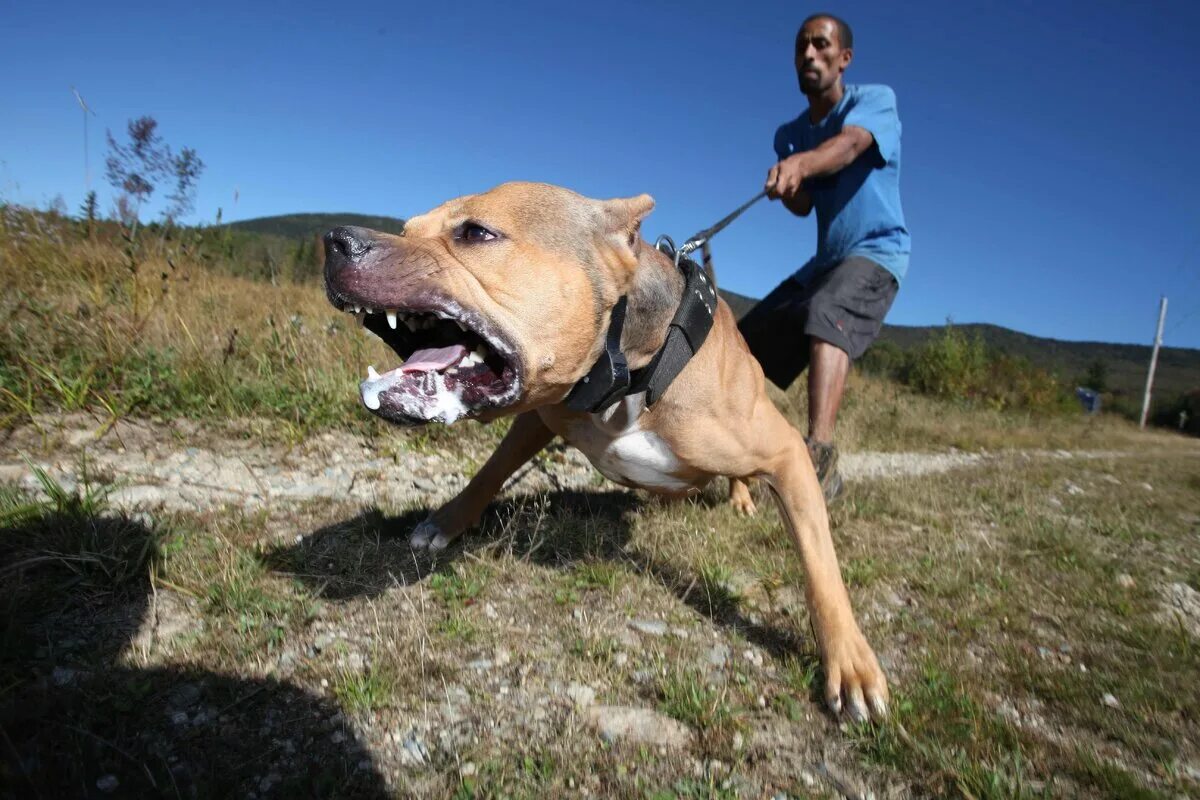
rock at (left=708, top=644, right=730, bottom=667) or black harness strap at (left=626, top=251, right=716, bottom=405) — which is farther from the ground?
black harness strap at (left=626, top=251, right=716, bottom=405)

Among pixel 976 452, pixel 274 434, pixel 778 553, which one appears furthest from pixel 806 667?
pixel 976 452

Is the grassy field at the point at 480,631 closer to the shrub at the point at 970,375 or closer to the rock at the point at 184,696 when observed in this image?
the rock at the point at 184,696

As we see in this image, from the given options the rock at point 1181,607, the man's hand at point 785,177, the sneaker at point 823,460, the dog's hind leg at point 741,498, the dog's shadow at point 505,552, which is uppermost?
the man's hand at point 785,177

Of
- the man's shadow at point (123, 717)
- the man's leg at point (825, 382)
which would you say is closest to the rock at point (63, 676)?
the man's shadow at point (123, 717)

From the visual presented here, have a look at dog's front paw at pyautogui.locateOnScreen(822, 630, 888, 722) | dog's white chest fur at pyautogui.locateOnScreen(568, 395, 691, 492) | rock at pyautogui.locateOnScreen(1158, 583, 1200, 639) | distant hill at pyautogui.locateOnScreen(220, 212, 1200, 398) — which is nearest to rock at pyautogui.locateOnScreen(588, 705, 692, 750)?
dog's front paw at pyautogui.locateOnScreen(822, 630, 888, 722)

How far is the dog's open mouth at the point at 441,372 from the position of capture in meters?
1.93

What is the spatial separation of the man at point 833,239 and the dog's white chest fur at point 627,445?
1.84 meters

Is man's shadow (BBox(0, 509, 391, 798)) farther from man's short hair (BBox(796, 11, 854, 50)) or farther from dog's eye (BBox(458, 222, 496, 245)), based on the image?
man's short hair (BBox(796, 11, 854, 50))

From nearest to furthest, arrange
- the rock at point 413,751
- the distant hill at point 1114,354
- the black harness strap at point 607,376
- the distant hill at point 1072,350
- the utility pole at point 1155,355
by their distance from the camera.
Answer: the rock at point 413,751
the black harness strap at point 607,376
the utility pole at point 1155,355
the distant hill at point 1072,350
the distant hill at point 1114,354

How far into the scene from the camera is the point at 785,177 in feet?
12.4

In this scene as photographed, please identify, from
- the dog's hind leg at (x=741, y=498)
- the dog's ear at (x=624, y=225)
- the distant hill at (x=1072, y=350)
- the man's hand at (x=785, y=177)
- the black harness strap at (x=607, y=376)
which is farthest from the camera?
the distant hill at (x=1072, y=350)

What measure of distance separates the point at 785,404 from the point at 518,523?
6025mm

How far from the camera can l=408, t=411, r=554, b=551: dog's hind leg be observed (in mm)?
3154

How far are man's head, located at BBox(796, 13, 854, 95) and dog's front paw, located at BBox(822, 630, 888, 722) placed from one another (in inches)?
159
